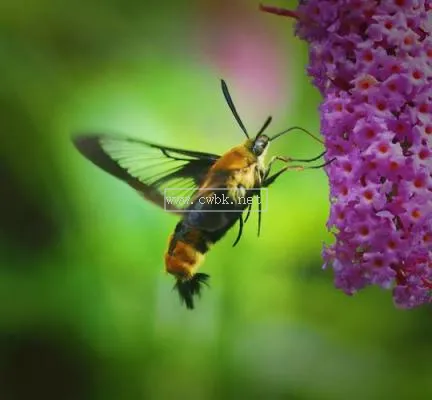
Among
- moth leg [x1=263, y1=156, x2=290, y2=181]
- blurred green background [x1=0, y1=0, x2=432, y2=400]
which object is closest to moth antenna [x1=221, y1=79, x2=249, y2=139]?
blurred green background [x1=0, y1=0, x2=432, y2=400]

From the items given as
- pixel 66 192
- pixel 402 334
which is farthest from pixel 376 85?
pixel 66 192

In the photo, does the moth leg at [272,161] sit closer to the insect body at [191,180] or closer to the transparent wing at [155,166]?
the insect body at [191,180]

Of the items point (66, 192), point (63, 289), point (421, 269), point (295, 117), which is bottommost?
point (63, 289)

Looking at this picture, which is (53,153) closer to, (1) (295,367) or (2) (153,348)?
(2) (153,348)

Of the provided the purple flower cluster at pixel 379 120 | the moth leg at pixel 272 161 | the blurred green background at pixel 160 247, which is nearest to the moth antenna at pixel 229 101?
the blurred green background at pixel 160 247

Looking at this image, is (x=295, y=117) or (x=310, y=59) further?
(x=295, y=117)
